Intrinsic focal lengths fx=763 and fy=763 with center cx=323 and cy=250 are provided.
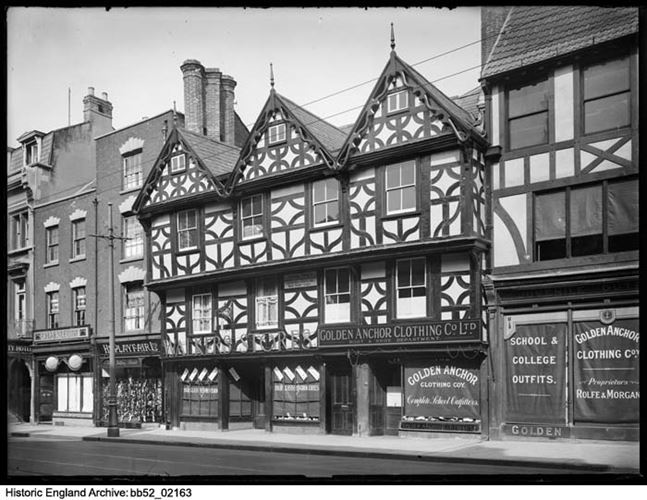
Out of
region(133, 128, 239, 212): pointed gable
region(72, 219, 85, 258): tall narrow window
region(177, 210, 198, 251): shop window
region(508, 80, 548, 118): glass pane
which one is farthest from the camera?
region(72, 219, 85, 258): tall narrow window

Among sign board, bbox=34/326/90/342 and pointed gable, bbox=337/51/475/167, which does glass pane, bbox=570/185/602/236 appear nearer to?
pointed gable, bbox=337/51/475/167

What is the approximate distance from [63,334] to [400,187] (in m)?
14.4

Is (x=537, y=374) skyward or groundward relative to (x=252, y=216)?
groundward

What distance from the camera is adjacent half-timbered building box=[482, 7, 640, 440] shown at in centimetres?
1628

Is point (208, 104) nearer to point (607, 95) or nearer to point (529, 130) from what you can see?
point (529, 130)

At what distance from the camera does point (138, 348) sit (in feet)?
83.7

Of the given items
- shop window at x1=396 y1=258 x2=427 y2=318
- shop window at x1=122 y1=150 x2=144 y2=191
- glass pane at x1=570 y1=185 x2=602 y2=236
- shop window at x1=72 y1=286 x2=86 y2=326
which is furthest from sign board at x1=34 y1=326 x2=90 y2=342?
glass pane at x1=570 y1=185 x2=602 y2=236

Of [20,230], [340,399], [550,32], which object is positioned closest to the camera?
[550,32]

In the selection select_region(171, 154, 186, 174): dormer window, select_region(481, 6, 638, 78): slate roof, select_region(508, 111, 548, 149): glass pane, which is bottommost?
select_region(508, 111, 548, 149): glass pane

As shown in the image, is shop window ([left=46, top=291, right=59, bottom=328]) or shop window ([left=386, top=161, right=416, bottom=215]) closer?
shop window ([left=386, top=161, right=416, bottom=215])

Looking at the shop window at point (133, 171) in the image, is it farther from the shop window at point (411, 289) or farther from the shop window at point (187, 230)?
the shop window at point (411, 289)

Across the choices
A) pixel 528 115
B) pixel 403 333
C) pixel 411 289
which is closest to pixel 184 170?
pixel 411 289

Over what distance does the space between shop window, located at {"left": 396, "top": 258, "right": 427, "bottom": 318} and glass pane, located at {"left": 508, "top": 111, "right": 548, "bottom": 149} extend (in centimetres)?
373

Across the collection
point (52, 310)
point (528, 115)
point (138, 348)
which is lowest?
point (138, 348)
